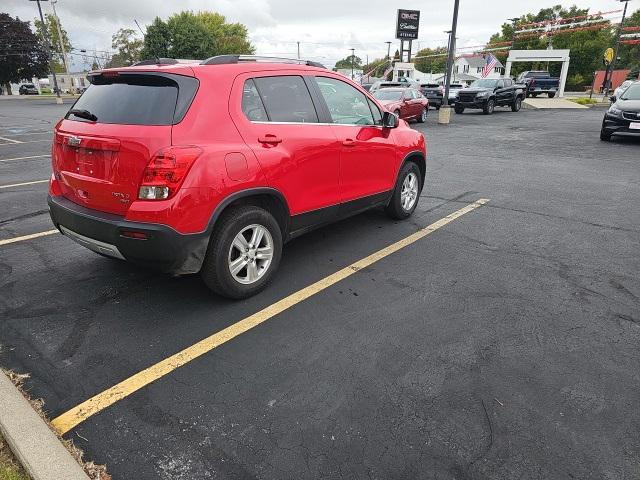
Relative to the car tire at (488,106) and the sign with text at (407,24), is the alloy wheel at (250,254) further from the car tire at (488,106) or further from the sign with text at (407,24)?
the sign with text at (407,24)

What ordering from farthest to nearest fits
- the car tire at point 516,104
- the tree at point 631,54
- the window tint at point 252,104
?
the tree at point 631,54 → the car tire at point 516,104 → the window tint at point 252,104

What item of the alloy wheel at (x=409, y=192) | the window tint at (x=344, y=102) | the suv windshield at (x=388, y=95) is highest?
the window tint at (x=344, y=102)

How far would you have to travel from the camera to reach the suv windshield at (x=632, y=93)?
1312cm

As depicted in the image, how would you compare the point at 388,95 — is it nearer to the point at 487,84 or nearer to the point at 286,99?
the point at 487,84

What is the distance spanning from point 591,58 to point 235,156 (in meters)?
74.7

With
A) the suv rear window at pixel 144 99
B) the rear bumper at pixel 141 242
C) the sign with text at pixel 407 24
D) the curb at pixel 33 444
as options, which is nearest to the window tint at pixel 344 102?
the suv rear window at pixel 144 99

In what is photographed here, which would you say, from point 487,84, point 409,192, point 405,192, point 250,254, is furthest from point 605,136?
point 250,254

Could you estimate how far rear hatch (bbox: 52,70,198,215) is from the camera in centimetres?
310

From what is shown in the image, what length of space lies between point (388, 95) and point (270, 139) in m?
16.0

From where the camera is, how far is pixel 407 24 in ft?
160

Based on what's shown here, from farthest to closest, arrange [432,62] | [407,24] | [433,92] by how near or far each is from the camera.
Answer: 1. [432,62]
2. [407,24]
3. [433,92]

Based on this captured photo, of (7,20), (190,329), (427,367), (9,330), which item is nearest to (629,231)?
(427,367)

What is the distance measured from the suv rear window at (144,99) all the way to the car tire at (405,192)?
2937 mm

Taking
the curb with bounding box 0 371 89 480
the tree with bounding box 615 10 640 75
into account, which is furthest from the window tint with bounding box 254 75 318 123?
the tree with bounding box 615 10 640 75
